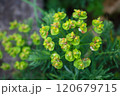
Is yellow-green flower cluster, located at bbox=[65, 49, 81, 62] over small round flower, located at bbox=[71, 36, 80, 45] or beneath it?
beneath

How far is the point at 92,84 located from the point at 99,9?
1401 millimetres

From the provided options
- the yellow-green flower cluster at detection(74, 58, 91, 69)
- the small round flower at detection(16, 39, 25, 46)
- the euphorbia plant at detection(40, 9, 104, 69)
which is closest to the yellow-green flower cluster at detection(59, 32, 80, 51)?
the euphorbia plant at detection(40, 9, 104, 69)

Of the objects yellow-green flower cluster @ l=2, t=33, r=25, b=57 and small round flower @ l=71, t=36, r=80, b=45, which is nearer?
small round flower @ l=71, t=36, r=80, b=45

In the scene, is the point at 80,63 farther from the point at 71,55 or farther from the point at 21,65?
the point at 21,65

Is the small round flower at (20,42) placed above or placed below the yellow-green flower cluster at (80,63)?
above

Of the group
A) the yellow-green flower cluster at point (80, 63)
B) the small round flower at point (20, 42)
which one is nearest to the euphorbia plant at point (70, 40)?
the yellow-green flower cluster at point (80, 63)

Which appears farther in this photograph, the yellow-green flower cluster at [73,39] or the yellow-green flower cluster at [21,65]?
the yellow-green flower cluster at [21,65]

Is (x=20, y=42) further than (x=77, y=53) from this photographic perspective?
Yes

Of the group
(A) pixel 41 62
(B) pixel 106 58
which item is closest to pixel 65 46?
(A) pixel 41 62

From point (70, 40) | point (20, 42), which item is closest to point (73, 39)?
point (70, 40)

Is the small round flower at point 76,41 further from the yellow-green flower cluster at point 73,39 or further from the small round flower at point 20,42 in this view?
the small round flower at point 20,42

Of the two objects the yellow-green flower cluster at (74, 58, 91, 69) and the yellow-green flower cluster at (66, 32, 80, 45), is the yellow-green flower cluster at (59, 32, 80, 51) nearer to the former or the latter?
the yellow-green flower cluster at (66, 32, 80, 45)

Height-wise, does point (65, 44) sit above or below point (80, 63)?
above

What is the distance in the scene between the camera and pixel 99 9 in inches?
90.5
